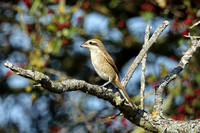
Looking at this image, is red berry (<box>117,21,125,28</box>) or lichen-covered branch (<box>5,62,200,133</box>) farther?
red berry (<box>117,21,125,28</box>)

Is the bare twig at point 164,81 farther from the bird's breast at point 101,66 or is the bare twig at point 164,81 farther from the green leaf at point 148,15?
the green leaf at point 148,15

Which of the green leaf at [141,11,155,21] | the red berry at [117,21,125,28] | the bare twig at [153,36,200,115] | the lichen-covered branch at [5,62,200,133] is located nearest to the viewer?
the lichen-covered branch at [5,62,200,133]

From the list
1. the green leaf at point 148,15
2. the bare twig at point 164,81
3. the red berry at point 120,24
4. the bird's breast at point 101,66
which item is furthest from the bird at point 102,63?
the red berry at point 120,24

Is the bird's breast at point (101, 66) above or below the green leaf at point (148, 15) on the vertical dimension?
below

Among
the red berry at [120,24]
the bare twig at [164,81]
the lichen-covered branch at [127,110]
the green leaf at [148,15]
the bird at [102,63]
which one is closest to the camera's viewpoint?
the lichen-covered branch at [127,110]

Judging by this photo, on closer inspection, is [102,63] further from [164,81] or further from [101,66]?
[164,81]

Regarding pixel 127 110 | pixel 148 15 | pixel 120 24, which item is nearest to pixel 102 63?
pixel 148 15

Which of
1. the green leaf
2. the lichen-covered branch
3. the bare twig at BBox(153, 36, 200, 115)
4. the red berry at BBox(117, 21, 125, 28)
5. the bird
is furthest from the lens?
the red berry at BBox(117, 21, 125, 28)

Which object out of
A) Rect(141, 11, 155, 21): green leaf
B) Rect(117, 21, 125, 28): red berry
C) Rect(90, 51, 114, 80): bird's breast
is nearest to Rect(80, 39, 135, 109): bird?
Rect(90, 51, 114, 80): bird's breast

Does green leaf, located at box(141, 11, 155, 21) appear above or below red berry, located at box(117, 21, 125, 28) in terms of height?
above

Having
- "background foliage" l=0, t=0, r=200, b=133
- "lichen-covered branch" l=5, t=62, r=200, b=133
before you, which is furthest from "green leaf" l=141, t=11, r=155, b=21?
"lichen-covered branch" l=5, t=62, r=200, b=133

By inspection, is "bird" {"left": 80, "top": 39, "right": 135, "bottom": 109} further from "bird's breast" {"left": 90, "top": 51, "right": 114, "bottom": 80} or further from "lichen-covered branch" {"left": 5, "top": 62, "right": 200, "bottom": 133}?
"lichen-covered branch" {"left": 5, "top": 62, "right": 200, "bottom": 133}

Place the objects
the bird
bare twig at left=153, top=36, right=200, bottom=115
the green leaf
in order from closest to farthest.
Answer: bare twig at left=153, top=36, right=200, bottom=115, the bird, the green leaf

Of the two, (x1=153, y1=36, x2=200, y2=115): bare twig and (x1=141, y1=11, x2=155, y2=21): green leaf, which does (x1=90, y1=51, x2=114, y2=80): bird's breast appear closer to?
(x1=141, y1=11, x2=155, y2=21): green leaf
